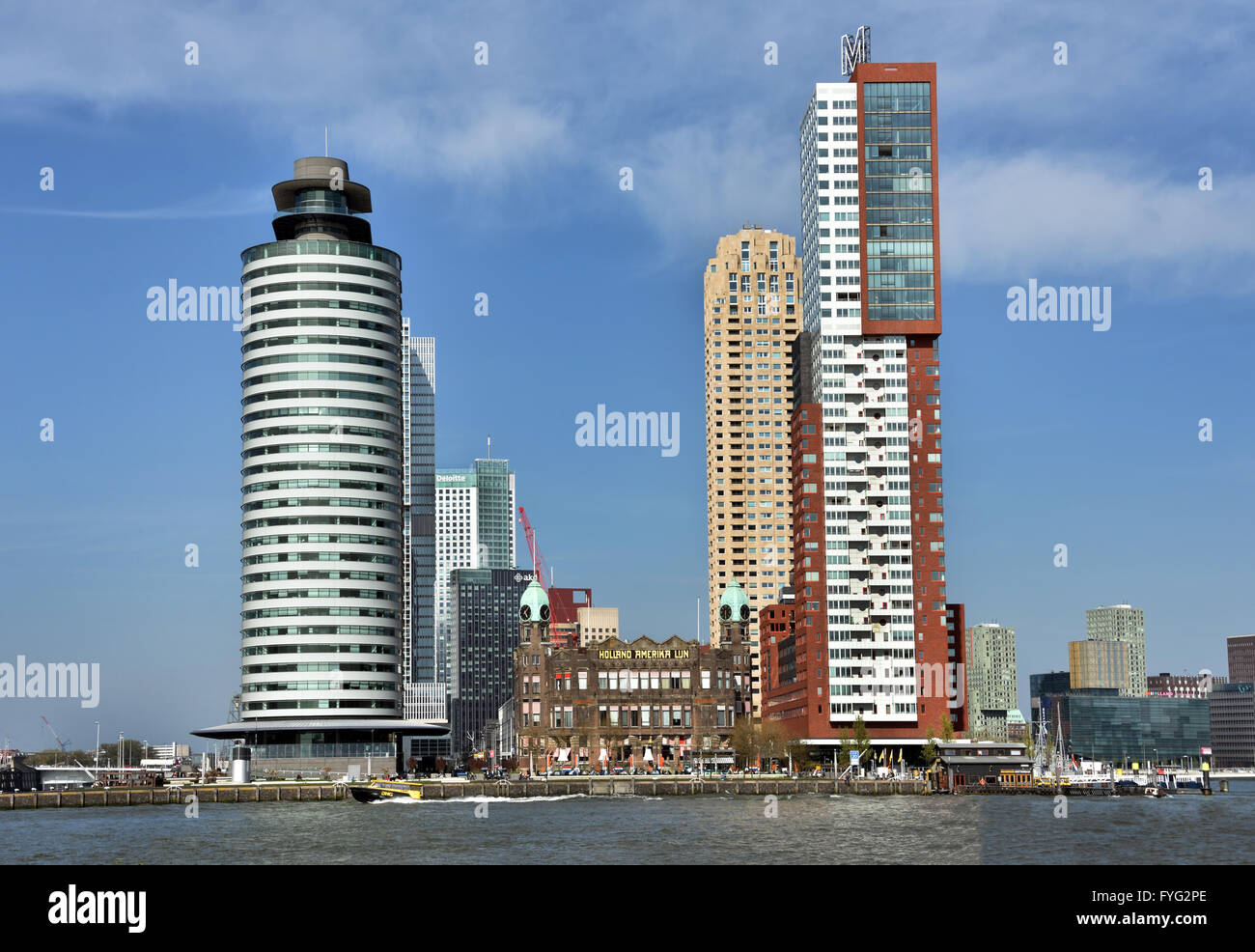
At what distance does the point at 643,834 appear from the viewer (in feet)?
402

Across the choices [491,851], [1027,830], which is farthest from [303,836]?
[1027,830]

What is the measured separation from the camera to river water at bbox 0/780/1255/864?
102250mm

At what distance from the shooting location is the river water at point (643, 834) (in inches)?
4026
